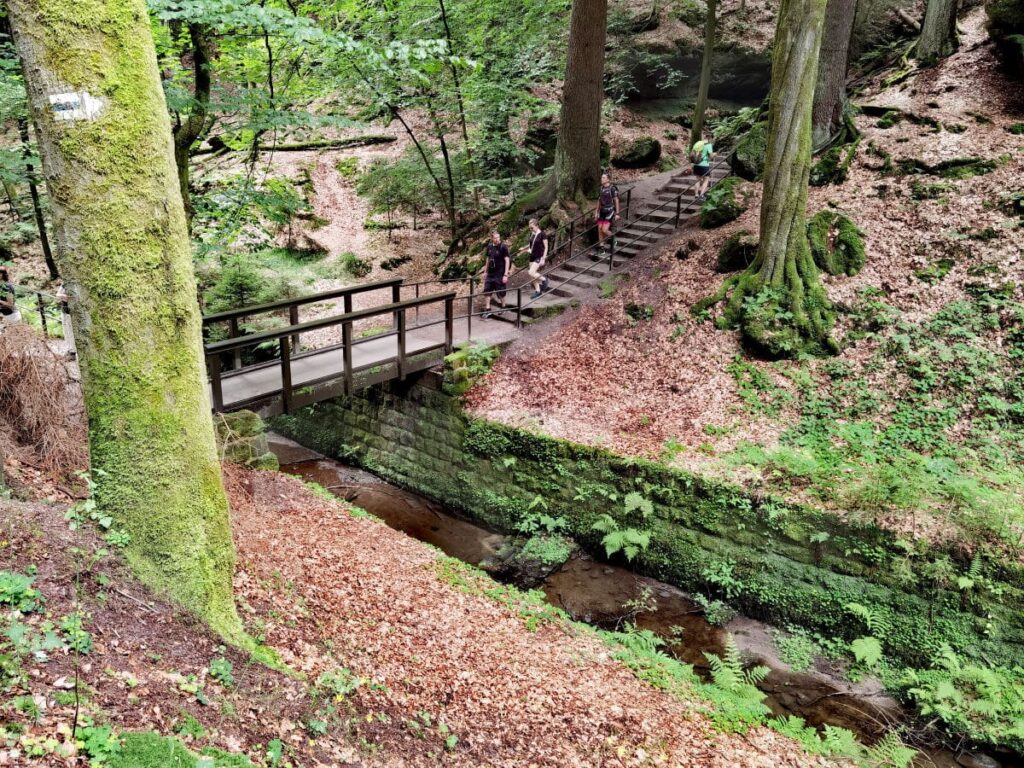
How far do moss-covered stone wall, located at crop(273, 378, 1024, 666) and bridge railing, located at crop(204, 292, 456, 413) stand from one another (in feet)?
2.23

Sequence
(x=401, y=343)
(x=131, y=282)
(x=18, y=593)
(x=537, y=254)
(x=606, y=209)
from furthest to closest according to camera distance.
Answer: (x=606, y=209) → (x=537, y=254) → (x=401, y=343) → (x=131, y=282) → (x=18, y=593)

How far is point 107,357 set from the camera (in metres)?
3.68

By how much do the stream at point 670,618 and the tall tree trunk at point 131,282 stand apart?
5332mm

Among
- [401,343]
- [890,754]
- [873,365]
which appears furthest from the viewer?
[401,343]

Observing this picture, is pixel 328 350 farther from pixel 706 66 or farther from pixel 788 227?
pixel 706 66

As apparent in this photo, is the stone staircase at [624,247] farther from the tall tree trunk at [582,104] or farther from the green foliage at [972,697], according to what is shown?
the green foliage at [972,697]

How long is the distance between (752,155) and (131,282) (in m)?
13.6

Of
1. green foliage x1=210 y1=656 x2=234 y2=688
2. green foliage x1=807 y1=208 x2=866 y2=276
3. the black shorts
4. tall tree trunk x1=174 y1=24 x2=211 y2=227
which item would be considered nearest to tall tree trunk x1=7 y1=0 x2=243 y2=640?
green foliage x1=210 y1=656 x2=234 y2=688

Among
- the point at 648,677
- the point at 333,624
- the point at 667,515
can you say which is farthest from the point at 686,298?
the point at 333,624

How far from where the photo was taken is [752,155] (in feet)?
45.9

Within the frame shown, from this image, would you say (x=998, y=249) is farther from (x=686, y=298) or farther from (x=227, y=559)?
(x=227, y=559)

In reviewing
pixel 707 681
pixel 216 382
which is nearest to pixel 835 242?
pixel 707 681

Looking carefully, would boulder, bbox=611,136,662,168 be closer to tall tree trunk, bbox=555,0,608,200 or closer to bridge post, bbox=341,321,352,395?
tall tree trunk, bbox=555,0,608,200

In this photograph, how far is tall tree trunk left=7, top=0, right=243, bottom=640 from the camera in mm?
3307
